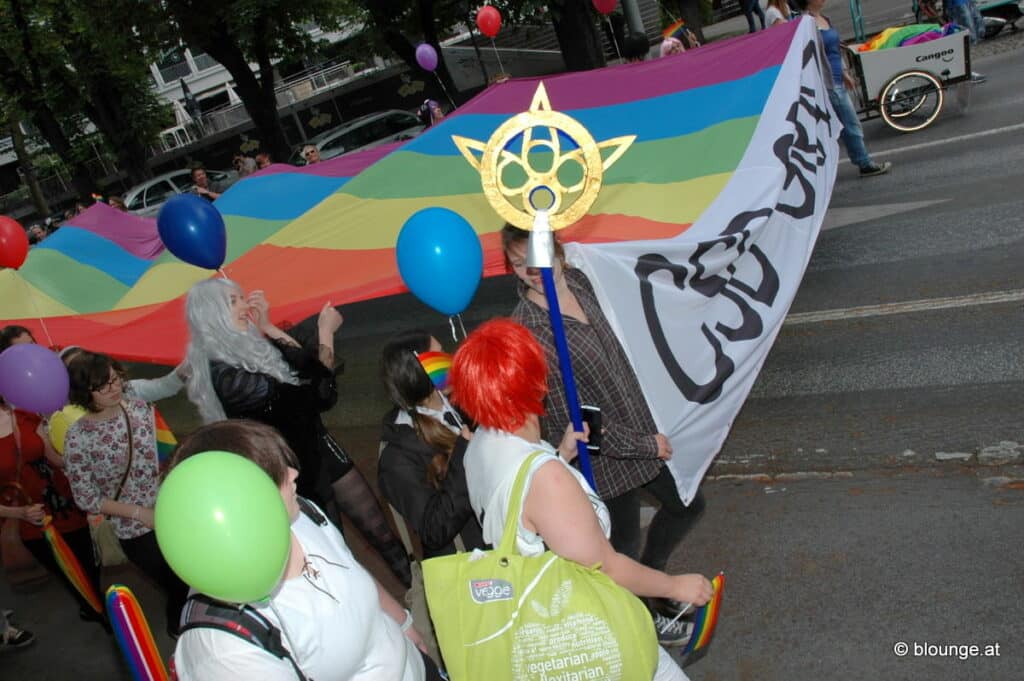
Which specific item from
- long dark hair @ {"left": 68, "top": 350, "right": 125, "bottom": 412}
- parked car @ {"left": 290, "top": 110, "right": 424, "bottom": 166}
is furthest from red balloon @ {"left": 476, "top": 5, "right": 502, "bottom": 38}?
long dark hair @ {"left": 68, "top": 350, "right": 125, "bottom": 412}

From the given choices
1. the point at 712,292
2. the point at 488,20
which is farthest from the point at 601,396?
the point at 488,20

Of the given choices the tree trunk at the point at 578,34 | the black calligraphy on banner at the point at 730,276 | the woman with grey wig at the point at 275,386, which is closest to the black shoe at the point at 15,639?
the woman with grey wig at the point at 275,386

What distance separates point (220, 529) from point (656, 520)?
2.20 meters

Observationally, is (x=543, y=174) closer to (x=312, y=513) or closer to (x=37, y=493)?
(x=312, y=513)

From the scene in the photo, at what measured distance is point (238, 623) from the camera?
1.82 meters

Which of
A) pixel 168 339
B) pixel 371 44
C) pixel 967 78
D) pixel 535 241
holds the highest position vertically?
pixel 371 44

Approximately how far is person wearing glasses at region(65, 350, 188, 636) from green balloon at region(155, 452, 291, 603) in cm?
206

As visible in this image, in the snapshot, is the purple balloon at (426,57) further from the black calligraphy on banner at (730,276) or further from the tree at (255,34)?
the black calligraphy on banner at (730,276)

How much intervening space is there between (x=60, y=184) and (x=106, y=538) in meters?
35.3

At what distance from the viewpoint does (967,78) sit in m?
8.62

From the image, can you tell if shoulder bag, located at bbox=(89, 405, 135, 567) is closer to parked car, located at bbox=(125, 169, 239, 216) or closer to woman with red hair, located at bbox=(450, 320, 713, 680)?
woman with red hair, located at bbox=(450, 320, 713, 680)

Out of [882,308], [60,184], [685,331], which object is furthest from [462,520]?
[60,184]

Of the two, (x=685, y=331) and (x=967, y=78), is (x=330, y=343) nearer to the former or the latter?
(x=685, y=331)

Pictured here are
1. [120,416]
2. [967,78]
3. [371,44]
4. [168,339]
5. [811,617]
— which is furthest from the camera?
[371,44]
